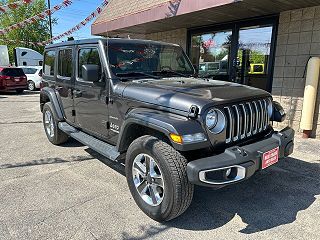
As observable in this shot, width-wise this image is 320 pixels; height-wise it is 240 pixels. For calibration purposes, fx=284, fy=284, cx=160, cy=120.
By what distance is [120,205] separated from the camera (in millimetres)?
3348

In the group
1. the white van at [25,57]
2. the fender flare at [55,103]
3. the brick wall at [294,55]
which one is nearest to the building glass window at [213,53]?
the brick wall at [294,55]

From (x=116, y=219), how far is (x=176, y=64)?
259cm

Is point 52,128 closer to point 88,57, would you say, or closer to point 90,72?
point 88,57

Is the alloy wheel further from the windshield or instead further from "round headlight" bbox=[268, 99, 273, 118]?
"round headlight" bbox=[268, 99, 273, 118]

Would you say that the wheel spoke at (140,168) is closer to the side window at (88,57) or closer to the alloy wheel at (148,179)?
the alloy wheel at (148,179)

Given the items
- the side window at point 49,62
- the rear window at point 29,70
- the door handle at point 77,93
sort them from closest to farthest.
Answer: the door handle at point 77,93 → the side window at point 49,62 → the rear window at point 29,70

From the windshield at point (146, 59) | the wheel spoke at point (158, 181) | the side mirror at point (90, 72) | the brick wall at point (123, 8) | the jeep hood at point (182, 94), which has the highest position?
the brick wall at point (123, 8)

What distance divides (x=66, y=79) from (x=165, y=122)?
284 centimetres

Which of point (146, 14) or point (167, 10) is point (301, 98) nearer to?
point (167, 10)

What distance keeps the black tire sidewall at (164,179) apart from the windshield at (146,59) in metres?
1.22

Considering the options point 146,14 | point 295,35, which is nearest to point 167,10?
point 146,14

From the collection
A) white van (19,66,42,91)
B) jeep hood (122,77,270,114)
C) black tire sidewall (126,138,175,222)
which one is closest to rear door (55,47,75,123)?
jeep hood (122,77,270,114)

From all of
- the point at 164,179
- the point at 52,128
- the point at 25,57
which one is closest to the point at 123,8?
the point at 52,128

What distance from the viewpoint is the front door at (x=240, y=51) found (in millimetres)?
7098
